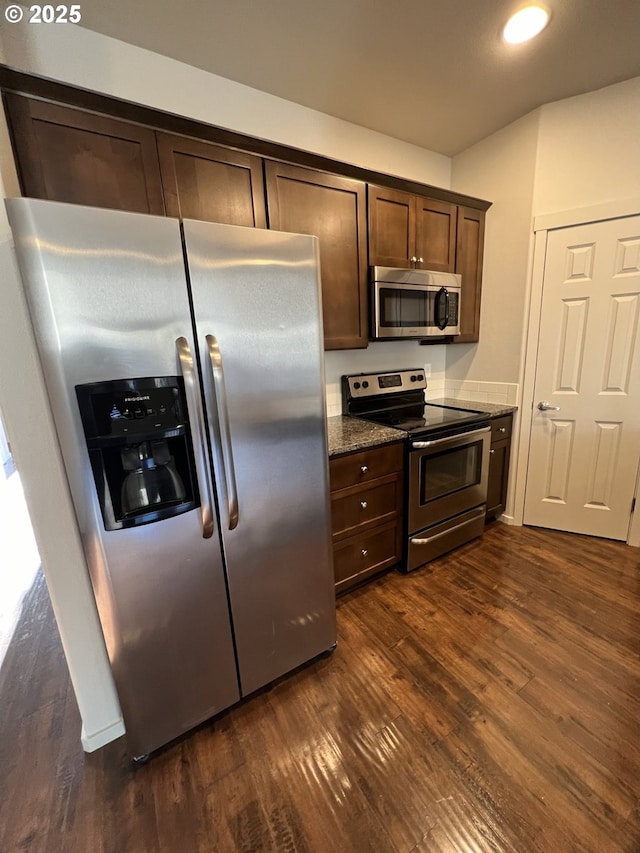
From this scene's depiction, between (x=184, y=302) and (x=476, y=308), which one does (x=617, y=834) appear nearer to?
(x=184, y=302)

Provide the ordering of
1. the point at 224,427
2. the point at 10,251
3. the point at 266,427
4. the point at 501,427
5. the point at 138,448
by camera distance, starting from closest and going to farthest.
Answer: the point at 10,251 < the point at 138,448 < the point at 224,427 < the point at 266,427 < the point at 501,427

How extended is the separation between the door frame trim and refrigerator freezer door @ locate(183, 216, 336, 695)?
1934mm

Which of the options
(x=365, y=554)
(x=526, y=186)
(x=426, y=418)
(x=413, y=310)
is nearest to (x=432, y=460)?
(x=426, y=418)

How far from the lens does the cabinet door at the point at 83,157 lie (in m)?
1.25

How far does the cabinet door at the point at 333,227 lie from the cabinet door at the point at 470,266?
0.91m

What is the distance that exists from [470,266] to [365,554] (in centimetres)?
224

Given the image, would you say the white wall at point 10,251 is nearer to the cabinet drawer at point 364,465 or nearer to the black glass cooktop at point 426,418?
the black glass cooktop at point 426,418

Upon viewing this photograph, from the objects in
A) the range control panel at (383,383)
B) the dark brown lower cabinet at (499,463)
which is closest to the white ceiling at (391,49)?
the range control panel at (383,383)

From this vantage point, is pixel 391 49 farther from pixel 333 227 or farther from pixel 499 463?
pixel 499 463

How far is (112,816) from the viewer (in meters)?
1.15

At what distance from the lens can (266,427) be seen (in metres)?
1.31

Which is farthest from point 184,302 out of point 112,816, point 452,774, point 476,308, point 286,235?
point 476,308

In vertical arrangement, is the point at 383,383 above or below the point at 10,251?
below

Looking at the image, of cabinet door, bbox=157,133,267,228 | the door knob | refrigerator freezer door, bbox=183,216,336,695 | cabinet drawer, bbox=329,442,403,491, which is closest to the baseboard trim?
refrigerator freezer door, bbox=183,216,336,695
